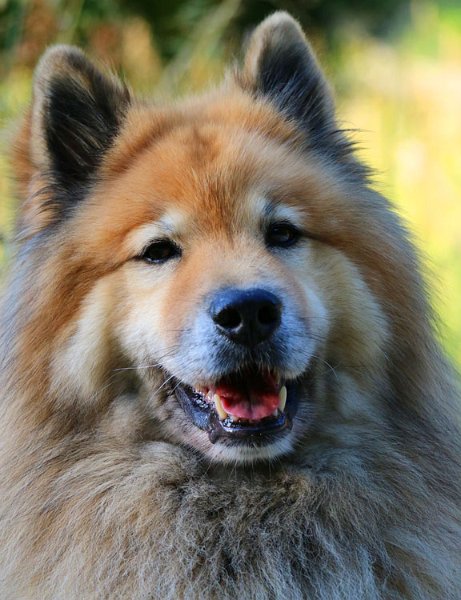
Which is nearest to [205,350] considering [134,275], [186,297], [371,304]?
[186,297]

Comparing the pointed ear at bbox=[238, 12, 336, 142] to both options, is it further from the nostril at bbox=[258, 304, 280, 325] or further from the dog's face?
the nostril at bbox=[258, 304, 280, 325]

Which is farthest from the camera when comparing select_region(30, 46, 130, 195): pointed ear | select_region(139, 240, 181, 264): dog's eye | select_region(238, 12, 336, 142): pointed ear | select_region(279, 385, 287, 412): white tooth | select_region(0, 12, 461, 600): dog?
select_region(238, 12, 336, 142): pointed ear

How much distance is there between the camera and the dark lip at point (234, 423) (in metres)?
2.99

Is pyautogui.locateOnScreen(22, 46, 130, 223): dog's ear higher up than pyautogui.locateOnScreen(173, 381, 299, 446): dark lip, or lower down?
higher up

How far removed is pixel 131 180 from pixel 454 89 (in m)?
6.86

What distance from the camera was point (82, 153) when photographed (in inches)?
138

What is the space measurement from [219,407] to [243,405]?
9cm

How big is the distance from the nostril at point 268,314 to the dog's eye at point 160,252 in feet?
1.65

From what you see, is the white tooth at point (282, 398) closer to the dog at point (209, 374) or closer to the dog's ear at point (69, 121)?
the dog at point (209, 374)

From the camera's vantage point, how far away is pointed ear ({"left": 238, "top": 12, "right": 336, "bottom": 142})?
374cm

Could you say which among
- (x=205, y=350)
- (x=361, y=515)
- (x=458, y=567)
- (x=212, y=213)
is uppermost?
(x=212, y=213)

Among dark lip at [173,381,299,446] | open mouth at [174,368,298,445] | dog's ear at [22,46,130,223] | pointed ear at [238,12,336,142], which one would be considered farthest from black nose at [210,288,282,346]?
pointed ear at [238,12,336,142]

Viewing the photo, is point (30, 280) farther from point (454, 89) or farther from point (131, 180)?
point (454, 89)

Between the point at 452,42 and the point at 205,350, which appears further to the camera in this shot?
the point at 452,42
